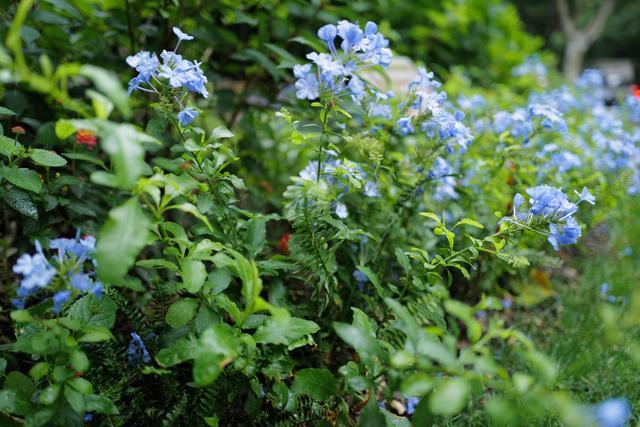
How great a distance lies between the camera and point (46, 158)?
4.39 ft

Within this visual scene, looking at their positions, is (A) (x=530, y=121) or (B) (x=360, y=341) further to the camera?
(A) (x=530, y=121)

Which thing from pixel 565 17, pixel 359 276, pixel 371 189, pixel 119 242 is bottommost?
pixel 565 17

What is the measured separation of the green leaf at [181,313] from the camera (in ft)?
3.85

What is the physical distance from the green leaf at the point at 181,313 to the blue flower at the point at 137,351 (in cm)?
19

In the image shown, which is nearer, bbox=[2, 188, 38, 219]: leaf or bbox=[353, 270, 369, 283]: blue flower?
bbox=[2, 188, 38, 219]: leaf

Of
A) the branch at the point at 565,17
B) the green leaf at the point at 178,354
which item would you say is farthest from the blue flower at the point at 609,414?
the branch at the point at 565,17

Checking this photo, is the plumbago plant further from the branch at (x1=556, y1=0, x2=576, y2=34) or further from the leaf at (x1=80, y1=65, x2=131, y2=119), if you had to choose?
the branch at (x1=556, y1=0, x2=576, y2=34)

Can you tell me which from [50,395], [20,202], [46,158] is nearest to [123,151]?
[50,395]

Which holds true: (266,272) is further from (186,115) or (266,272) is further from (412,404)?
(412,404)

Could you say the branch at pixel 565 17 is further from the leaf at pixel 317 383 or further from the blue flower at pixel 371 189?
the leaf at pixel 317 383

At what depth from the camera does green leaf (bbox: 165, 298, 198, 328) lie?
117 cm

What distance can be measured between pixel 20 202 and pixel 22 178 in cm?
11

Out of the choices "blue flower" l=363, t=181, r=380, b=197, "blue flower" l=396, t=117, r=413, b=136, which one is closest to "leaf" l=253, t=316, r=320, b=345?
"blue flower" l=363, t=181, r=380, b=197

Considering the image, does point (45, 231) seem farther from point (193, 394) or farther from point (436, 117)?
point (436, 117)
